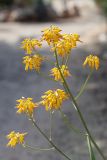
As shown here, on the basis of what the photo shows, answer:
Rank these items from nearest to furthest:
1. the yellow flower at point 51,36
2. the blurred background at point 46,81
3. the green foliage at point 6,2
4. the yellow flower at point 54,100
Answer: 1. the yellow flower at point 51,36
2. the yellow flower at point 54,100
3. the blurred background at point 46,81
4. the green foliage at point 6,2

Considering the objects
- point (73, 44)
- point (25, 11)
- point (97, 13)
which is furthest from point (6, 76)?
point (97, 13)

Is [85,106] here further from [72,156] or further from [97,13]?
[97,13]

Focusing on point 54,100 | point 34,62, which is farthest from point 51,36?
point 54,100

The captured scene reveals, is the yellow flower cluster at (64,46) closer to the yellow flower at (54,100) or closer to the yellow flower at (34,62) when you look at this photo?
the yellow flower at (34,62)

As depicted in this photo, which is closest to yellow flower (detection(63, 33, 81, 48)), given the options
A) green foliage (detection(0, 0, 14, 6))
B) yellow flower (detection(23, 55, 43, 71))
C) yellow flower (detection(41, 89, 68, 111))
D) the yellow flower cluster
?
the yellow flower cluster

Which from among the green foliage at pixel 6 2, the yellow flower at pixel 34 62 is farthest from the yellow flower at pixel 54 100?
the green foliage at pixel 6 2

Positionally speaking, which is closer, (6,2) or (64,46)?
(64,46)

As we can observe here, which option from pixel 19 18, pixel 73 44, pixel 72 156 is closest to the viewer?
pixel 73 44

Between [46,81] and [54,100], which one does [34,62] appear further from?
[46,81]
